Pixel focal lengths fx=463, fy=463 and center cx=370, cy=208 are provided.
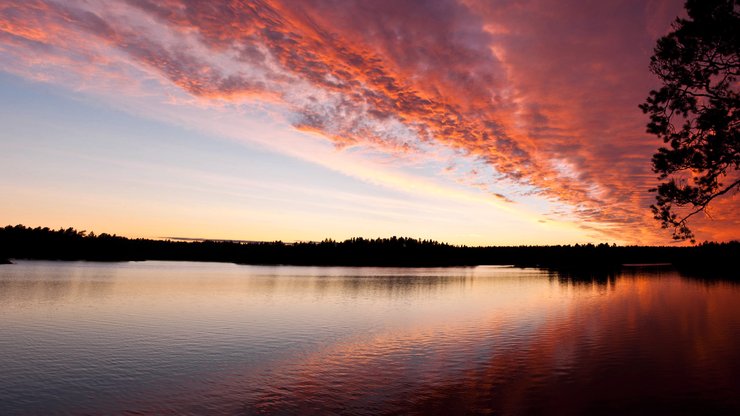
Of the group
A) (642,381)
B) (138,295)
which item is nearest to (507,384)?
(642,381)

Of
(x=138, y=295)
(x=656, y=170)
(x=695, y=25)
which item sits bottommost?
(x=138, y=295)

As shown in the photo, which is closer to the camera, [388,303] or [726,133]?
[726,133]

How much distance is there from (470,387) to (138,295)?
6098cm

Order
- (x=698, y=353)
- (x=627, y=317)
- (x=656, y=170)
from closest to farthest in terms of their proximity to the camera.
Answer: (x=656, y=170) → (x=698, y=353) → (x=627, y=317)

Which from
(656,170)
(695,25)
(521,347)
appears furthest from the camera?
(521,347)

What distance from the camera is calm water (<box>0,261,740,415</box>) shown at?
19.8 meters

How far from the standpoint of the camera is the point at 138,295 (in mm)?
68562

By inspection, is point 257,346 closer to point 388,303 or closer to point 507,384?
point 507,384

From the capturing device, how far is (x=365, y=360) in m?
28.1

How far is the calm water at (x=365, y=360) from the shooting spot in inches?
778

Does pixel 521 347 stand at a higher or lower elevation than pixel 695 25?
lower

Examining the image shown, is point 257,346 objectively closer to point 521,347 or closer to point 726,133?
point 521,347

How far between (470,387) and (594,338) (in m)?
18.2

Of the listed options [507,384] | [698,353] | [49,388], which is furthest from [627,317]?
[49,388]
